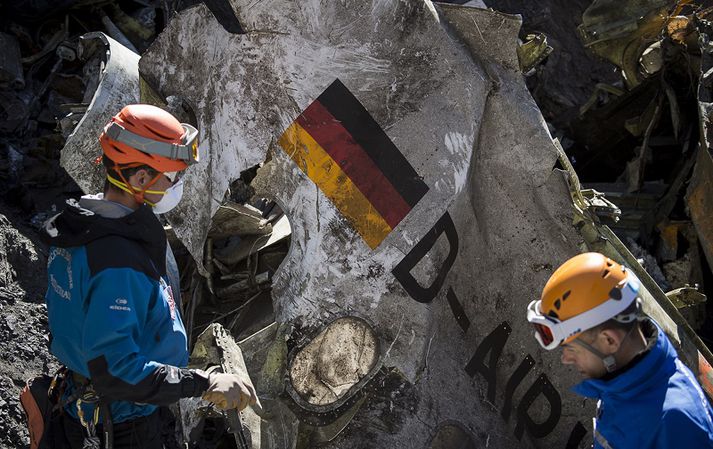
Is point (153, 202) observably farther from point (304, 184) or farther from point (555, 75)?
point (555, 75)

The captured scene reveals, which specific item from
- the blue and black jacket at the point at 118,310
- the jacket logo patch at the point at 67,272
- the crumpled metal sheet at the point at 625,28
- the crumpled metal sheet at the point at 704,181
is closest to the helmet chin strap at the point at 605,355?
the blue and black jacket at the point at 118,310

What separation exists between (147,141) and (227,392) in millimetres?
873

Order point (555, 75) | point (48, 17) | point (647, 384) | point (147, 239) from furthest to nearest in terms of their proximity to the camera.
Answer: point (555, 75) → point (48, 17) → point (147, 239) → point (647, 384)

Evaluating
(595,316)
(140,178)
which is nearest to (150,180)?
(140,178)

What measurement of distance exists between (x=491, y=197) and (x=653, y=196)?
2.52m

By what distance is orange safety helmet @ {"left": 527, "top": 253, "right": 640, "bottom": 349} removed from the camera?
2332 mm

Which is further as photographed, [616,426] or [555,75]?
[555,75]

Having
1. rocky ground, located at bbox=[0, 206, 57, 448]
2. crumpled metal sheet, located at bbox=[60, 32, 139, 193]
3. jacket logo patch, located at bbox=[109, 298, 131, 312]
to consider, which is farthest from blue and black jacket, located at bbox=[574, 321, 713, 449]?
rocky ground, located at bbox=[0, 206, 57, 448]

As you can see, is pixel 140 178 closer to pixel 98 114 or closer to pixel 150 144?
pixel 150 144

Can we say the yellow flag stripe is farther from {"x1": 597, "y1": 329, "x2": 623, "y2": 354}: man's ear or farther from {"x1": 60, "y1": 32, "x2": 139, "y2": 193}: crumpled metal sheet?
{"x1": 597, "y1": 329, "x2": 623, "y2": 354}: man's ear

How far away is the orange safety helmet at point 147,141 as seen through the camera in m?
2.65

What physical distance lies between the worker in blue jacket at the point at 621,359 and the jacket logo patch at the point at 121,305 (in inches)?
49.1

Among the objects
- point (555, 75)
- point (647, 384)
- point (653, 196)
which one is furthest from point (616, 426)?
point (555, 75)

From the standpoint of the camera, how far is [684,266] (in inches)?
211
